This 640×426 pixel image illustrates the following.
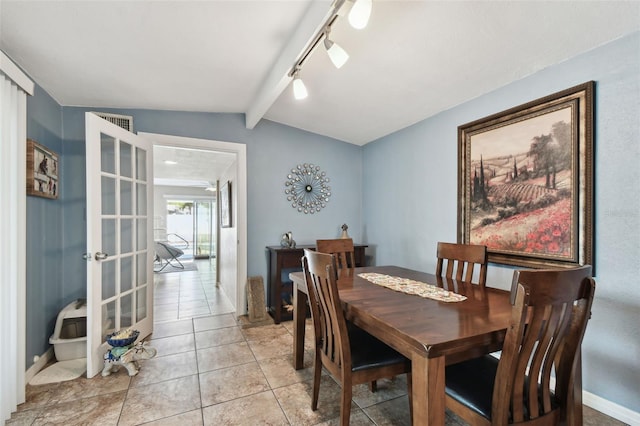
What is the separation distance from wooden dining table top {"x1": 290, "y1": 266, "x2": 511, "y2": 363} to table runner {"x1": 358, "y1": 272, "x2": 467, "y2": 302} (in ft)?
0.18

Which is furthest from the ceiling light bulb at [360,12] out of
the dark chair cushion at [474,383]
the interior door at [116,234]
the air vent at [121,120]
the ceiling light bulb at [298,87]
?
the air vent at [121,120]

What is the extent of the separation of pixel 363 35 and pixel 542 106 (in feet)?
4.44

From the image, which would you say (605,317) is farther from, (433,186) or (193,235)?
(193,235)

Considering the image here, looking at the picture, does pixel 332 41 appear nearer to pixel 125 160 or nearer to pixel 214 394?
pixel 125 160

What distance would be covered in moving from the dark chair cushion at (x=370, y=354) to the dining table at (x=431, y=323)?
201mm

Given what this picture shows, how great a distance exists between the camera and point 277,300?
3219 mm

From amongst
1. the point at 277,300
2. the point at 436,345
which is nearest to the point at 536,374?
the point at 436,345

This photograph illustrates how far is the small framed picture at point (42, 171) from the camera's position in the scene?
6.59 feet

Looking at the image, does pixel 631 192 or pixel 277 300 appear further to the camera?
pixel 277 300

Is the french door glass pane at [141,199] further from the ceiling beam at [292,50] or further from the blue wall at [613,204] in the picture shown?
the blue wall at [613,204]

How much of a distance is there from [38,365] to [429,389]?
2787 mm

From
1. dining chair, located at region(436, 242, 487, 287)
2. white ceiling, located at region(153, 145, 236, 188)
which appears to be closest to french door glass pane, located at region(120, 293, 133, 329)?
white ceiling, located at region(153, 145, 236, 188)

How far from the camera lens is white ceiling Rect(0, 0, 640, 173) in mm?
1562

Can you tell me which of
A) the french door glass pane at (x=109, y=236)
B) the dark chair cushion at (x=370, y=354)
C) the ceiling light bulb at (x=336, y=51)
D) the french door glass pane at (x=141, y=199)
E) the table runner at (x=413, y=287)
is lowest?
the dark chair cushion at (x=370, y=354)
